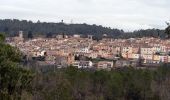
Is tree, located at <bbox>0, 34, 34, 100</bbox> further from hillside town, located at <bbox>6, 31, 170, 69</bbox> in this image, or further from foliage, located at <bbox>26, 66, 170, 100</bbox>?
hillside town, located at <bbox>6, 31, 170, 69</bbox>

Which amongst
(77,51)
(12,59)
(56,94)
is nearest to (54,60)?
(77,51)

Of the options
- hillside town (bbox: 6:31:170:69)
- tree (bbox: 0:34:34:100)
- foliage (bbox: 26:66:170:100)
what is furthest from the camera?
hillside town (bbox: 6:31:170:69)

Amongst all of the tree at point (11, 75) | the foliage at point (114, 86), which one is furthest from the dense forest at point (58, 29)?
the tree at point (11, 75)

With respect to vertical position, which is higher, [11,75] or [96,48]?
[11,75]

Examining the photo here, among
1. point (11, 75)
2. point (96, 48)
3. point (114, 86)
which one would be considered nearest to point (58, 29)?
point (96, 48)

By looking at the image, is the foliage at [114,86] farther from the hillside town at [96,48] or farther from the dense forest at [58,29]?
the dense forest at [58,29]

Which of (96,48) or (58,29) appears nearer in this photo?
(96,48)

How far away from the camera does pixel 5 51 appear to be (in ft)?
36.0

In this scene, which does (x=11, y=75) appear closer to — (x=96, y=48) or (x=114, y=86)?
(x=114, y=86)

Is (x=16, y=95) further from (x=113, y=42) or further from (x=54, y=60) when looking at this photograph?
(x=113, y=42)

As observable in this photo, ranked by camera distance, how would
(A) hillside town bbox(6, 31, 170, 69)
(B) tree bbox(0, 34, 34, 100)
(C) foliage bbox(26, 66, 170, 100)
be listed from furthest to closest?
(A) hillside town bbox(6, 31, 170, 69), (C) foliage bbox(26, 66, 170, 100), (B) tree bbox(0, 34, 34, 100)

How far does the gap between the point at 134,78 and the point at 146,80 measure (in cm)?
112

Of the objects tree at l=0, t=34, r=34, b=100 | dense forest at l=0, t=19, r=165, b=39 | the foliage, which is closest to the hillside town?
dense forest at l=0, t=19, r=165, b=39

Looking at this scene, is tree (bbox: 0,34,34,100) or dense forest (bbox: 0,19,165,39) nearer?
tree (bbox: 0,34,34,100)
